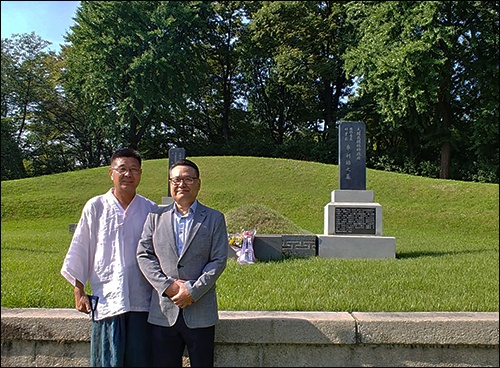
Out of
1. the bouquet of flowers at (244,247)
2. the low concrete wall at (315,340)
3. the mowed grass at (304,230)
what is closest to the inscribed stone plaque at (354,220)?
the mowed grass at (304,230)


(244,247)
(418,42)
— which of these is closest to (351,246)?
→ (244,247)

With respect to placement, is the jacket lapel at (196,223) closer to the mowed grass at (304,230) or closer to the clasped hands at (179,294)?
the clasped hands at (179,294)

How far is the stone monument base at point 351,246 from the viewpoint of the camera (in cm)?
693

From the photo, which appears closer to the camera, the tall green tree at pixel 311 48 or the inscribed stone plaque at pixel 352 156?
the inscribed stone plaque at pixel 352 156

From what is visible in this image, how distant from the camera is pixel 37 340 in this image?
98.7 inches

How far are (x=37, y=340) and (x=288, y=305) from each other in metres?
1.62

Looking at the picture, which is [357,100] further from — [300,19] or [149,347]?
[149,347]

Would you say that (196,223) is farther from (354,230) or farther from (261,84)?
(261,84)

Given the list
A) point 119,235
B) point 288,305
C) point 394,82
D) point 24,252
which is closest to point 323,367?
point 288,305

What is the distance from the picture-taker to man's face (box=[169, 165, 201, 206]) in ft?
7.12

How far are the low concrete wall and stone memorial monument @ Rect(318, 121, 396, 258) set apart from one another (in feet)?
14.6

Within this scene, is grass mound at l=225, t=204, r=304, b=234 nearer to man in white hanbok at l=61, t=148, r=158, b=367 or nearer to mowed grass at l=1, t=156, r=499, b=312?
mowed grass at l=1, t=156, r=499, b=312

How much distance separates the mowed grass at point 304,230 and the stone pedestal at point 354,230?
15.1 inches

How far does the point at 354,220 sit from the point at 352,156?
1.18m
